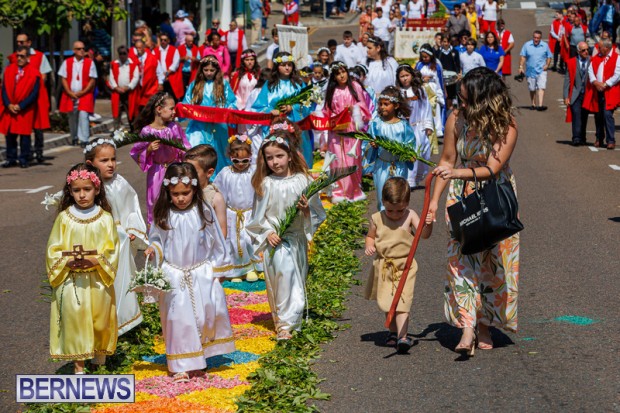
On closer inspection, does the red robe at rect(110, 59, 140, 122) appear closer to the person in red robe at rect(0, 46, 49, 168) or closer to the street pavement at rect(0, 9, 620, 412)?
the person in red robe at rect(0, 46, 49, 168)

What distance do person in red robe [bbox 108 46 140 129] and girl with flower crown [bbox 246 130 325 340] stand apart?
14393 millimetres

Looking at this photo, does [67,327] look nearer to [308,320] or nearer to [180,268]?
[180,268]

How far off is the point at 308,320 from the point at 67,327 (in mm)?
2084

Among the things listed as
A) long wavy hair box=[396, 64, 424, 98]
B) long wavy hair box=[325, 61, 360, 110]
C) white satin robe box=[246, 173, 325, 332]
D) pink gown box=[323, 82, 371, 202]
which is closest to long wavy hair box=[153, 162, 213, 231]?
white satin robe box=[246, 173, 325, 332]

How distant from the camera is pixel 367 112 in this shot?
15.8m

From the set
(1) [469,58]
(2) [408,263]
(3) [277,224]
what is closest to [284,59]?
(3) [277,224]

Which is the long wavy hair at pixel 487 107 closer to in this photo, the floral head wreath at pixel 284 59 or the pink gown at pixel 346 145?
the floral head wreath at pixel 284 59

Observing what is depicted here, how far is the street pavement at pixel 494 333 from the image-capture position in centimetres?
752

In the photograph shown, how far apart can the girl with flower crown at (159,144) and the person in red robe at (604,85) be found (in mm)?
11185

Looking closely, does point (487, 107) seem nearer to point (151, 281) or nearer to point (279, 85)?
point (151, 281)

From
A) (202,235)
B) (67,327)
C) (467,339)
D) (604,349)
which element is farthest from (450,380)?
(67,327)

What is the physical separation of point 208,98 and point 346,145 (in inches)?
87.6

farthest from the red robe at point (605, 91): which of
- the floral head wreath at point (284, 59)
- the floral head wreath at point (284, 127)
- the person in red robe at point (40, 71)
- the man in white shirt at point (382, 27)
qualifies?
the man in white shirt at point (382, 27)

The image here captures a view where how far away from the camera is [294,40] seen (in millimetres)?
28078
